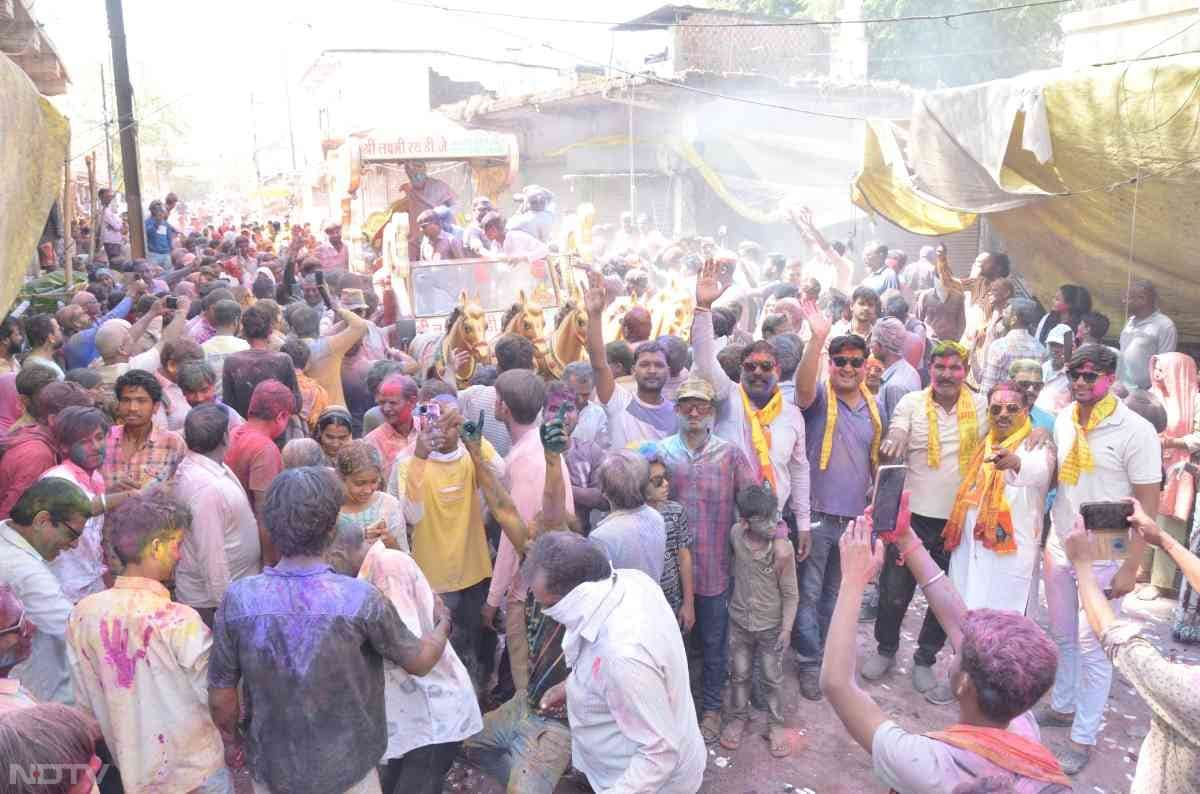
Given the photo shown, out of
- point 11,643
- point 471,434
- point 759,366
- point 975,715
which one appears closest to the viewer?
point 975,715

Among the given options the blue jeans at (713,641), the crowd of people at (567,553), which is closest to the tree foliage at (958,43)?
the crowd of people at (567,553)

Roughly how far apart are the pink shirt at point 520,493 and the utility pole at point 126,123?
38.7 feet

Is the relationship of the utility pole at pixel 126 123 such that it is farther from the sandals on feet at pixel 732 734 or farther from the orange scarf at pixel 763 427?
the sandals on feet at pixel 732 734

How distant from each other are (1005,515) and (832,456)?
996 millimetres

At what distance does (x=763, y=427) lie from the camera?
521 centimetres

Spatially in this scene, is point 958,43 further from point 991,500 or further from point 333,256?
point 991,500

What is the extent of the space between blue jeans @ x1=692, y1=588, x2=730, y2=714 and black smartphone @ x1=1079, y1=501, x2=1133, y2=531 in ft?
6.79

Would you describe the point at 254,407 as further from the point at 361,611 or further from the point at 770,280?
the point at 770,280

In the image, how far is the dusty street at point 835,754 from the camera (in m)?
4.59

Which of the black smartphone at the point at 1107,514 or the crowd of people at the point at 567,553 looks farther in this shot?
the black smartphone at the point at 1107,514

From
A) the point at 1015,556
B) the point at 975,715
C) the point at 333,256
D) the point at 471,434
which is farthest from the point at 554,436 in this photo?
the point at 333,256

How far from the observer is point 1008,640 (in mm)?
2416

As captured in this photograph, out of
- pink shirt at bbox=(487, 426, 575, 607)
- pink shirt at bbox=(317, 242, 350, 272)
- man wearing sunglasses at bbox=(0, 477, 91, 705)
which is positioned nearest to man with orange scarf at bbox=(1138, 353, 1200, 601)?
pink shirt at bbox=(487, 426, 575, 607)

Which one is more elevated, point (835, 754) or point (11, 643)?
point (11, 643)
